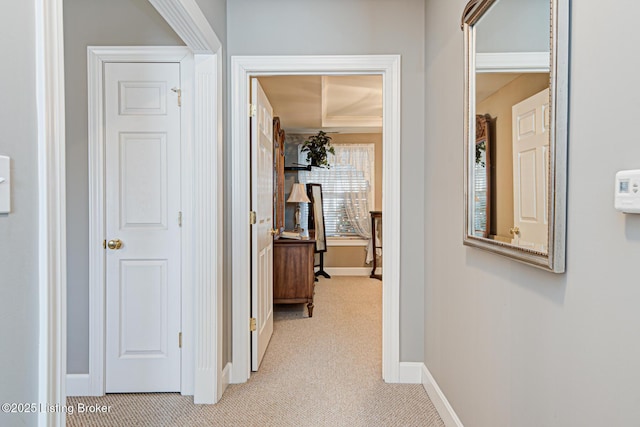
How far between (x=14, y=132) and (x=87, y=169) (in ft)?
5.27

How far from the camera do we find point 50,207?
858mm

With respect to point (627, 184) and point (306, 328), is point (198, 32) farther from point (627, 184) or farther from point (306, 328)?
point (306, 328)

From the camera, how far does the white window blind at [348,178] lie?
584cm

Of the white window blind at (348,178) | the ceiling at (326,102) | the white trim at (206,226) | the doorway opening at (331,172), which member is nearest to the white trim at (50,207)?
the white trim at (206,226)

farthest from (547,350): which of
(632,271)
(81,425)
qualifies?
(81,425)

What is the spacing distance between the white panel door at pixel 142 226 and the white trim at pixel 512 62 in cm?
171

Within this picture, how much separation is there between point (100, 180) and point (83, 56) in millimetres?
766

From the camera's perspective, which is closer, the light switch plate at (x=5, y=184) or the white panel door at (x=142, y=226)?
the light switch plate at (x=5, y=184)

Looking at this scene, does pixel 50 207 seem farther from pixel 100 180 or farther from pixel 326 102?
pixel 326 102

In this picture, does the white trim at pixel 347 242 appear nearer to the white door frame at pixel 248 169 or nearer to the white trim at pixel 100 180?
the white door frame at pixel 248 169

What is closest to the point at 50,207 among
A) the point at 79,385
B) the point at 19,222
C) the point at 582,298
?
the point at 19,222

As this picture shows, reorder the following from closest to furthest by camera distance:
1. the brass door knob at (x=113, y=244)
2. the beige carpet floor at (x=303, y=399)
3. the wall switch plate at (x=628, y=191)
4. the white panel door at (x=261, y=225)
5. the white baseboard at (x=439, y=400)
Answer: the wall switch plate at (x=628, y=191)
the white baseboard at (x=439, y=400)
the beige carpet floor at (x=303, y=399)
the brass door knob at (x=113, y=244)
the white panel door at (x=261, y=225)

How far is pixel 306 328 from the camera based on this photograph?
136 inches

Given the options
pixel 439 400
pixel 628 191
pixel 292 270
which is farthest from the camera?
pixel 292 270
